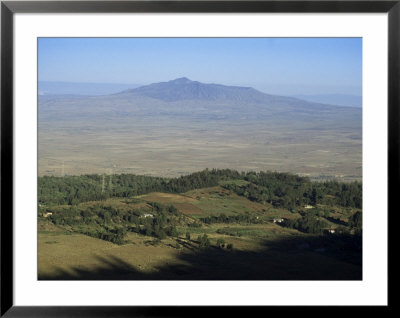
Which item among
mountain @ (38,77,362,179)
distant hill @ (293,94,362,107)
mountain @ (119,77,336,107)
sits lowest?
mountain @ (38,77,362,179)

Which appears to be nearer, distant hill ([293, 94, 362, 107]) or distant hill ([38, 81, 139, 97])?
distant hill ([293, 94, 362, 107])

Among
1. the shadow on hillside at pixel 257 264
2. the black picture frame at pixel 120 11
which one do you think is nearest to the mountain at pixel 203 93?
the shadow on hillside at pixel 257 264

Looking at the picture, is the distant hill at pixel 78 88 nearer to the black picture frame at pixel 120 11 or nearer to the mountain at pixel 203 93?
the mountain at pixel 203 93

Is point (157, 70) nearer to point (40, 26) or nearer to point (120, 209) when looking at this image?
point (120, 209)

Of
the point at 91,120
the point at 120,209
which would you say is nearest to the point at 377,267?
the point at 120,209

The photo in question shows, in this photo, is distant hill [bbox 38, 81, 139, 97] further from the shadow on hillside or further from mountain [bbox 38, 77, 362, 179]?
the shadow on hillside

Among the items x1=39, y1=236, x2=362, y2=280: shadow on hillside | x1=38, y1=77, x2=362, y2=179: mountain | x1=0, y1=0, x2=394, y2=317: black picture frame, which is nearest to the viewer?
x1=0, y1=0, x2=394, y2=317: black picture frame

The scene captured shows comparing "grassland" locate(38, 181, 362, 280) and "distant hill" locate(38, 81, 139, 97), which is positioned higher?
"distant hill" locate(38, 81, 139, 97)

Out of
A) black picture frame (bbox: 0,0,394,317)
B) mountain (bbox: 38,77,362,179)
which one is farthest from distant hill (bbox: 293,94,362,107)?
black picture frame (bbox: 0,0,394,317)

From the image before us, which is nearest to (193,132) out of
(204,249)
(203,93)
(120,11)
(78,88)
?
(203,93)
